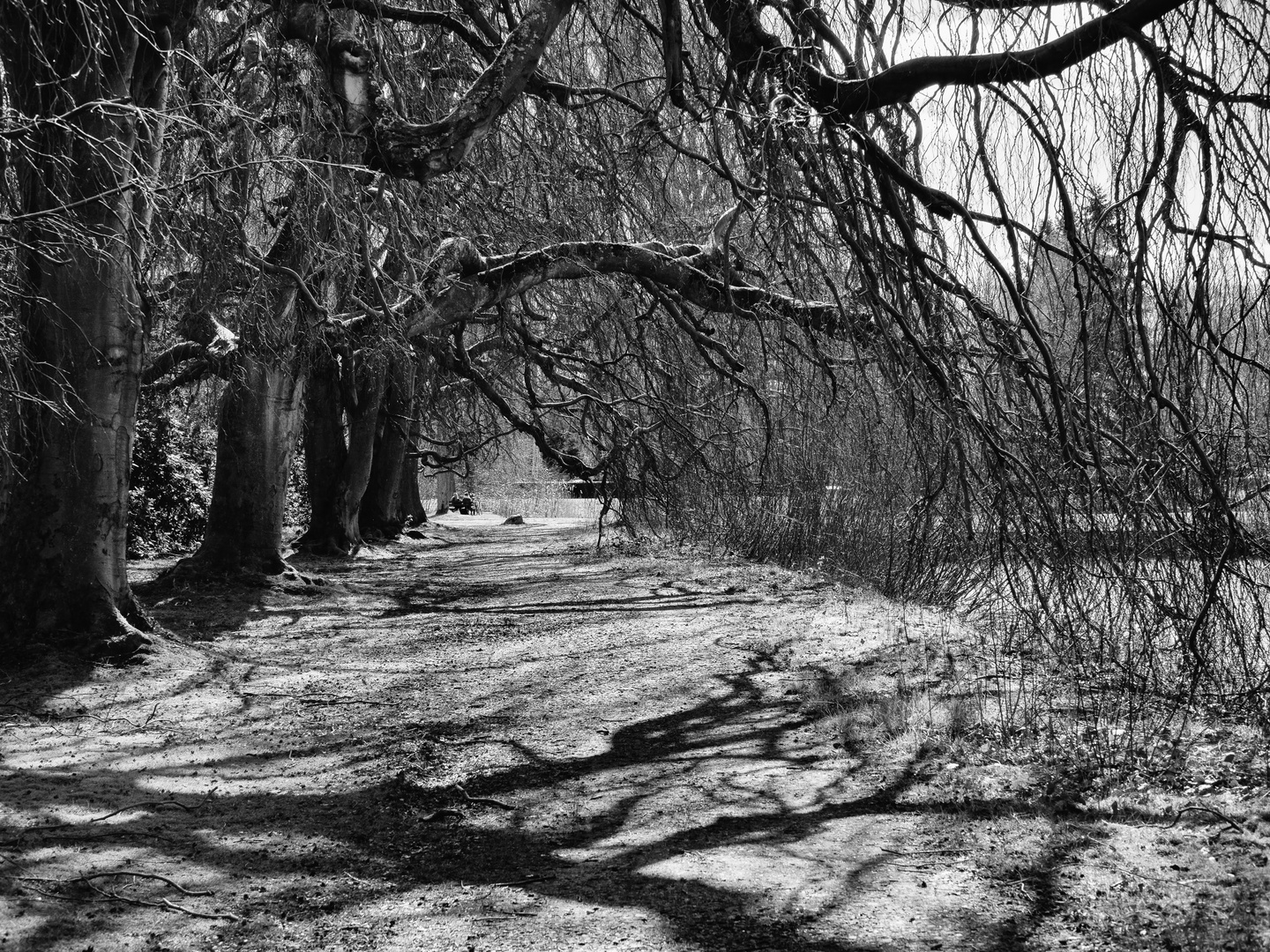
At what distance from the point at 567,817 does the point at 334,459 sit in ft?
37.4

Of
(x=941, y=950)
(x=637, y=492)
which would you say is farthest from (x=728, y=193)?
(x=941, y=950)

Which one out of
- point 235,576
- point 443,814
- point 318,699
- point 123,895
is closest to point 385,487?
point 235,576

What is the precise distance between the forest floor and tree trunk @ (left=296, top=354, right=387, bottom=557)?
7.05 m

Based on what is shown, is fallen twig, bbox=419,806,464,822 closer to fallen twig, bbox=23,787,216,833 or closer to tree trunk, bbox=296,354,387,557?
fallen twig, bbox=23,787,216,833

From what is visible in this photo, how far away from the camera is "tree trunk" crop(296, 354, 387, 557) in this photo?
48.0 feet

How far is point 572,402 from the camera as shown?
11320 millimetres

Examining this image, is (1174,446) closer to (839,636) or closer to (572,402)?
(839,636)

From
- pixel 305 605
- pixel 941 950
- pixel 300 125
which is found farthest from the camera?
pixel 305 605

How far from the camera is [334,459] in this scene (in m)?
14.8

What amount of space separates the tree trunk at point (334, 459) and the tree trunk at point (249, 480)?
3.63 meters

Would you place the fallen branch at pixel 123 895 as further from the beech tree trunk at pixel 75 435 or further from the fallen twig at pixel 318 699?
the beech tree trunk at pixel 75 435

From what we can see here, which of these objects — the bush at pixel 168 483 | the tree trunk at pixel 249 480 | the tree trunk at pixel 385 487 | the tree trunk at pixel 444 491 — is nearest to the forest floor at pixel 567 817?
the tree trunk at pixel 249 480

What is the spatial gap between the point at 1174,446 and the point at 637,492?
7.49 m

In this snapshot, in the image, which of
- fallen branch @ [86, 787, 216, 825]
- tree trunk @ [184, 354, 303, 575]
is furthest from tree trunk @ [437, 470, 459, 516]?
fallen branch @ [86, 787, 216, 825]
